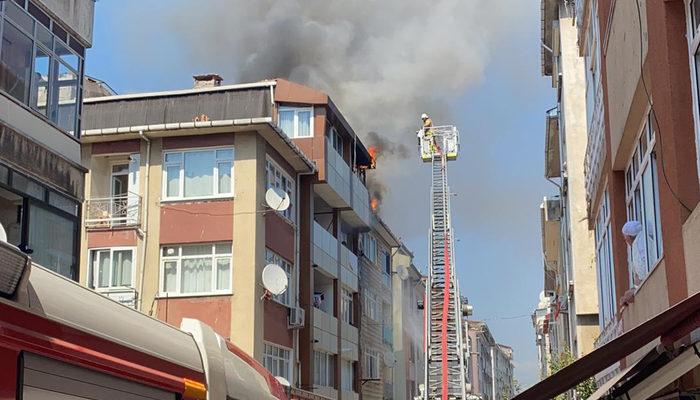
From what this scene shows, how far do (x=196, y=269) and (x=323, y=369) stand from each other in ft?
25.2

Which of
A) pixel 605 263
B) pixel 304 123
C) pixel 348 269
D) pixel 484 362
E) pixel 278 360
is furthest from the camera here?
pixel 484 362

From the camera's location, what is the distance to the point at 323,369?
1217 inches

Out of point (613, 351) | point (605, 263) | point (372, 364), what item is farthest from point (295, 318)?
point (613, 351)

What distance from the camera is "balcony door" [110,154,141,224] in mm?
26000

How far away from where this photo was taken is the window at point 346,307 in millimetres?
33822

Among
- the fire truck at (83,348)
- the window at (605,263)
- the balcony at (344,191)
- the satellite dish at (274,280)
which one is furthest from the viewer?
the balcony at (344,191)

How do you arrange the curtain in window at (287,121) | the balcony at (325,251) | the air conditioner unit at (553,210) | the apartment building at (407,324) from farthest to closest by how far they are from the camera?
the apartment building at (407,324) < the air conditioner unit at (553,210) < the curtain in window at (287,121) < the balcony at (325,251)

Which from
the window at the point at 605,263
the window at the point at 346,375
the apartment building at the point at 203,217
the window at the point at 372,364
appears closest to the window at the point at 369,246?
the window at the point at 372,364

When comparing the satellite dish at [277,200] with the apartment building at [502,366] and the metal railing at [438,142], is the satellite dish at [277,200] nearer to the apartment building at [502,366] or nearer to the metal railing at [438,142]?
the metal railing at [438,142]

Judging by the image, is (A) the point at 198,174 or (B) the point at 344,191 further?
(B) the point at 344,191

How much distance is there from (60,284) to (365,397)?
34.6 metres

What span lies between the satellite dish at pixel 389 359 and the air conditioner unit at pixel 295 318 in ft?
47.2

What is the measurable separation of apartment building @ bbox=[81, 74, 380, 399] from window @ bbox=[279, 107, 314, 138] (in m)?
1.76

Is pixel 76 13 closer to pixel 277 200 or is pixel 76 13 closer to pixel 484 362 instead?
pixel 277 200
